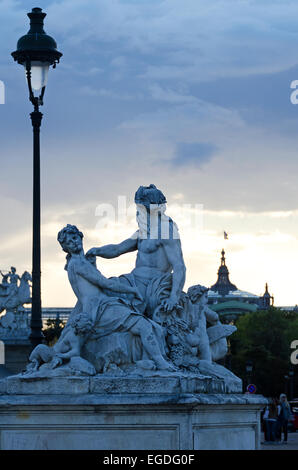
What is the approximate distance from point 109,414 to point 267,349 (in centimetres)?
8842

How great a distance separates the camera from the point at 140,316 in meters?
16.4

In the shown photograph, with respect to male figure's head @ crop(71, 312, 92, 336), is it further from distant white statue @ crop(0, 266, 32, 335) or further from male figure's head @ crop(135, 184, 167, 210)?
distant white statue @ crop(0, 266, 32, 335)

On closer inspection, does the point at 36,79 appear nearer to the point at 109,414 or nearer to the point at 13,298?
the point at 109,414

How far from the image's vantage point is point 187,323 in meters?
17.3

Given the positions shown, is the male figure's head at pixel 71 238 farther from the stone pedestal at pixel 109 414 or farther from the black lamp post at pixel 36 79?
the black lamp post at pixel 36 79

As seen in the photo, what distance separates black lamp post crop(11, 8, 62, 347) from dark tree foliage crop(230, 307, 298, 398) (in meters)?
56.3

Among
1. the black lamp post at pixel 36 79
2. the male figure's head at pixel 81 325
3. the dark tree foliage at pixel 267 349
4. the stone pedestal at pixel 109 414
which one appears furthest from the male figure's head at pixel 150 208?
the dark tree foliage at pixel 267 349

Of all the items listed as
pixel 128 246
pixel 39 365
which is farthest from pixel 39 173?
pixel 39 365

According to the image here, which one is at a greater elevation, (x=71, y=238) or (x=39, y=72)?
(x=39, y=72)

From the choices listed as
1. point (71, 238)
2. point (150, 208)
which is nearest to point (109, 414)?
point (71, 238)

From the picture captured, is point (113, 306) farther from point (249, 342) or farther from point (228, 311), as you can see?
point (228, 311)

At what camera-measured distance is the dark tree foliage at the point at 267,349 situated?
90.2m

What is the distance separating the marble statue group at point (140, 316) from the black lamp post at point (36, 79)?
4.57m

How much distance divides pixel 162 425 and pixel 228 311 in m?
149
